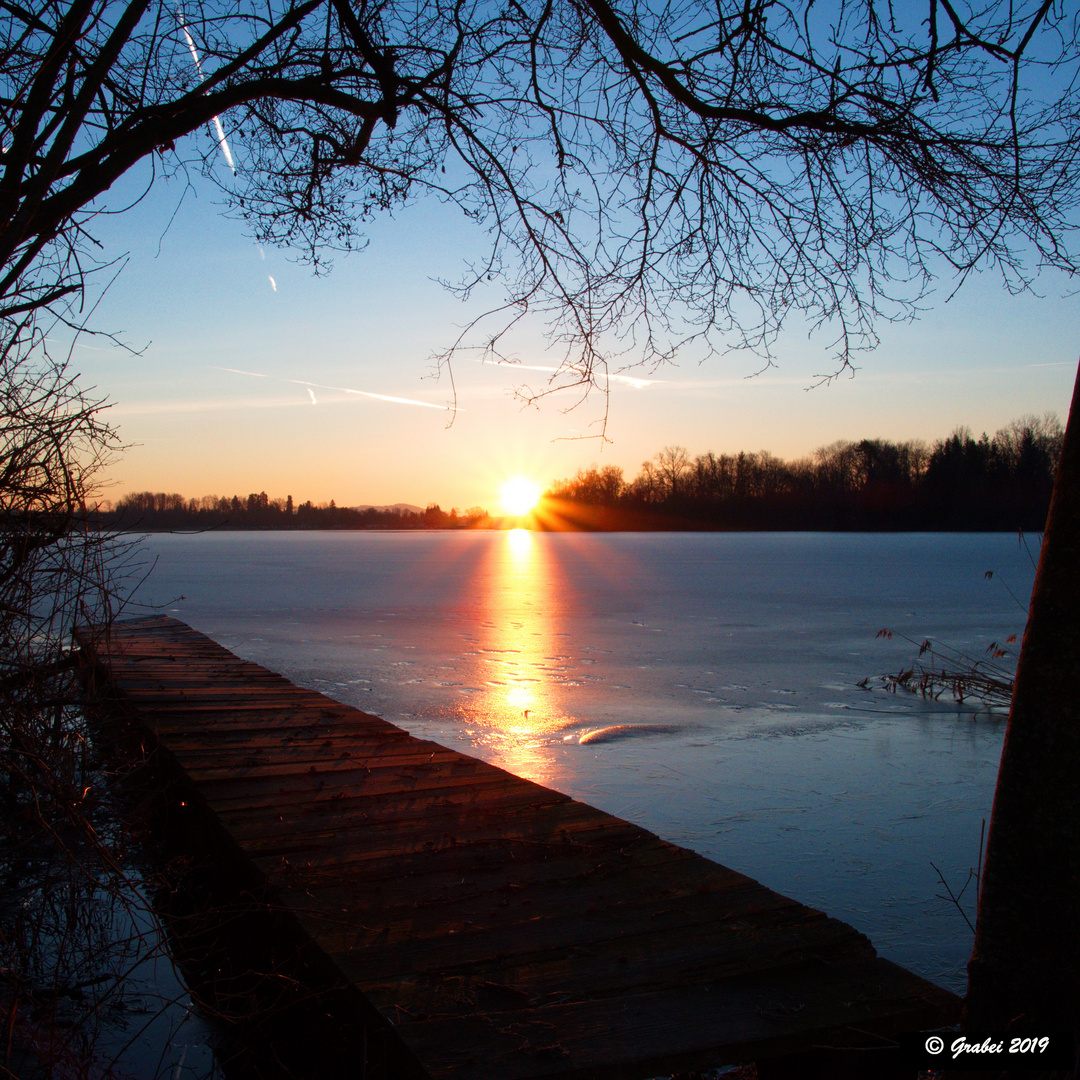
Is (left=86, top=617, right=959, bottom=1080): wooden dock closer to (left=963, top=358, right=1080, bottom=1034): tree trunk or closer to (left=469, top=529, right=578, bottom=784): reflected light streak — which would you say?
(left=963, top=358, right=1080, bottom=1034): tree trunk

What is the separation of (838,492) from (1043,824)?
233ft

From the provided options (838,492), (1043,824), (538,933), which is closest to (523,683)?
(538,933)

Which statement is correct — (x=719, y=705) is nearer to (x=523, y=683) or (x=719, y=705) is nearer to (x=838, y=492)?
(x=523, y=683)

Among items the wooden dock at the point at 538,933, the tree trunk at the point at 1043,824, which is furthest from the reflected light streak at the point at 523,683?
the tree trunk at the point at 1043,824

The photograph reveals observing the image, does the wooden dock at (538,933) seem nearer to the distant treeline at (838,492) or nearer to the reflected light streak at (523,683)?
the reflected light streak at (523,683)

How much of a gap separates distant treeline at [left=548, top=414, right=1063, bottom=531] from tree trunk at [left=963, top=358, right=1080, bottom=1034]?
49.6 meters

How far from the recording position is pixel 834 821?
434 centimetres

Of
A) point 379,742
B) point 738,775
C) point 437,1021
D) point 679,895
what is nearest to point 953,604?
point 738,775

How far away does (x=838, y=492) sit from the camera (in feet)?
225

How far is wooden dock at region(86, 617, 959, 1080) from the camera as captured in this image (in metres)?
1.83

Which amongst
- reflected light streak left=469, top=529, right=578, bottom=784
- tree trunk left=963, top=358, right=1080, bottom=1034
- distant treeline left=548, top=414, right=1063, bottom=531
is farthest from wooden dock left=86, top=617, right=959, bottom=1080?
distant treeline left=548, top=414, right=1063, bottom=531

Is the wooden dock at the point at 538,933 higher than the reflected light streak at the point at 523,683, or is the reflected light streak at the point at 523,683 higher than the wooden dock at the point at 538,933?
the wooden dock at the point at 538,933

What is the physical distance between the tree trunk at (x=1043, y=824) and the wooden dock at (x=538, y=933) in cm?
16

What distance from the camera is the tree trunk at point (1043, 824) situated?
179cm
